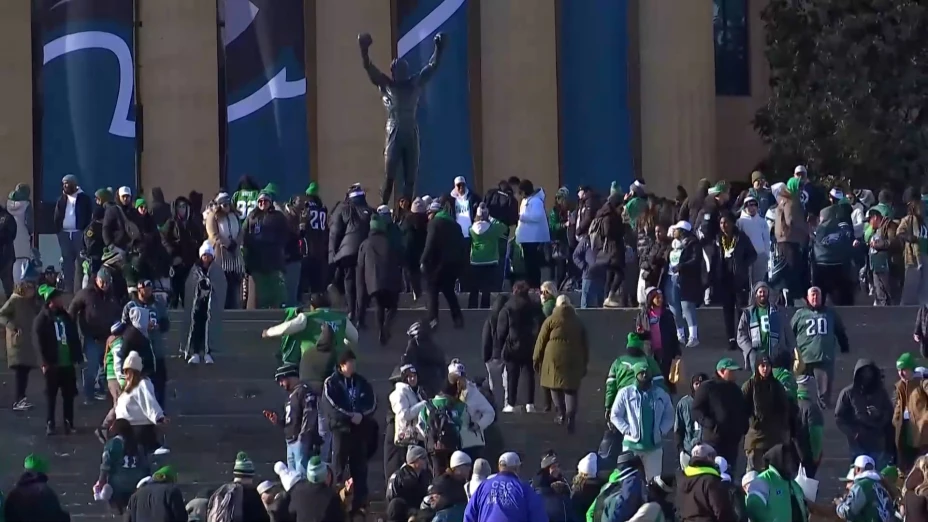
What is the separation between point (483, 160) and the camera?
31453mm

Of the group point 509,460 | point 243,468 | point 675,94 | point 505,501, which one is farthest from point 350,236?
point 675,94

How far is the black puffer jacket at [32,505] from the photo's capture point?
12.8 meters

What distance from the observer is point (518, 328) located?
16766mm

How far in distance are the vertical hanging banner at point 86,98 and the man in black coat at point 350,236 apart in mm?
9929

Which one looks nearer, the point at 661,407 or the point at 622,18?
the point at 661,407

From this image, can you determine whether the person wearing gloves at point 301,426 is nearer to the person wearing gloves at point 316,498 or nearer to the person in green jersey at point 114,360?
the person wearing gloves at point 316,498

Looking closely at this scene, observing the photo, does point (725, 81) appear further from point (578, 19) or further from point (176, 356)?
point (176, 356)

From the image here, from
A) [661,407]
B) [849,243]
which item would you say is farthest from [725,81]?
[661,407]

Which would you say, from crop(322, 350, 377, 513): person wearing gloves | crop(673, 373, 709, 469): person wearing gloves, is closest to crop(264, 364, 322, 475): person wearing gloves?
crop(322, 350, 377, 513): person wearing gloves

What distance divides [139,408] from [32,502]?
207 centimetres

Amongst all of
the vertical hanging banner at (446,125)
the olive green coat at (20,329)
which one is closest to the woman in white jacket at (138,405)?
the olive green coat at (20,329)

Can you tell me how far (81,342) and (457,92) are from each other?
12.3 meters

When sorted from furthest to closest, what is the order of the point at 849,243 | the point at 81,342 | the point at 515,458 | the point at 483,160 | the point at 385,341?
1. the point at 483,160
2. the point at 849,243
3. the point at 385,341
4. the point at 81,342
5. the point at 515,458

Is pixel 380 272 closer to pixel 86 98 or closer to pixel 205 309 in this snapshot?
pixel 205 309
